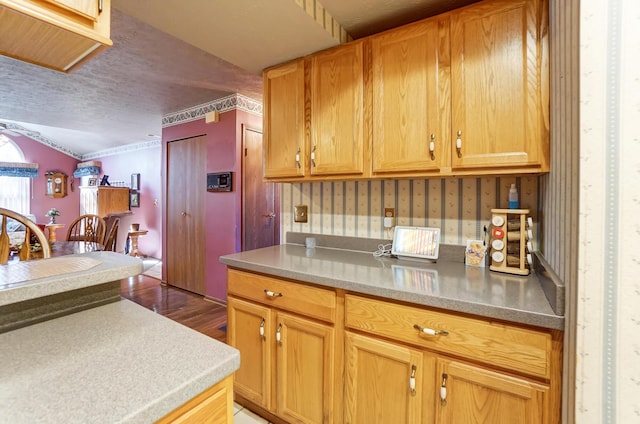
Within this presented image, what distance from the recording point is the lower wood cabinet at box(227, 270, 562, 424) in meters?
0.95

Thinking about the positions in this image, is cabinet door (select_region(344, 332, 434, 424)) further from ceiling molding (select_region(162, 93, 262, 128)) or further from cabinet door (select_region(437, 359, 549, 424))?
ceiling molding (select_region(162, 93, 262, 128))

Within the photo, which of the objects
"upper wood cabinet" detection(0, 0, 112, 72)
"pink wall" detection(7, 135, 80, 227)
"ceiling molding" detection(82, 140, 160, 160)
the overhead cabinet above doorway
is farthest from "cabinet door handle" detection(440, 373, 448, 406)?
"pink wall" detection(7, 135, 80, 227)

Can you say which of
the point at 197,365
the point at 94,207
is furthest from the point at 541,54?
the point at 94,207

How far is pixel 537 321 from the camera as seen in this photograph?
0.91 m

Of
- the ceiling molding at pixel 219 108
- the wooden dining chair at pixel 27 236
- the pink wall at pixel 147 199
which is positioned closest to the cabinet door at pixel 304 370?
the wooden dining chair at pixel 27 236

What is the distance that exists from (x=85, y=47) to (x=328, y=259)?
4.44 ft

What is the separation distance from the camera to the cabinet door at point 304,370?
133 centimetres

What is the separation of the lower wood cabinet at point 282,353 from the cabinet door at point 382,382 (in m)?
0.09

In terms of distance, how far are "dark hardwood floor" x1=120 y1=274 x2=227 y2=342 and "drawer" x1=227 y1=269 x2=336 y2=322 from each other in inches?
47.9

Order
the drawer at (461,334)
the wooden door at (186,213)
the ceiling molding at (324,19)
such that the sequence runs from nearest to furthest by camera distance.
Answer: the drawer at (461,334), the ceiling molding at (324,19), the wooden door at (186,213)

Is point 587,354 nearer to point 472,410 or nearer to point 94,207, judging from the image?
point 472,410

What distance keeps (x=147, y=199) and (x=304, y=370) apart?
603 centimetres

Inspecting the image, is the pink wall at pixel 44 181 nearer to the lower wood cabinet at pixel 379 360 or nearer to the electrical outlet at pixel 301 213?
the electrical outlet at pixel 301 213

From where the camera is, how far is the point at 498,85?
1.27 metres
